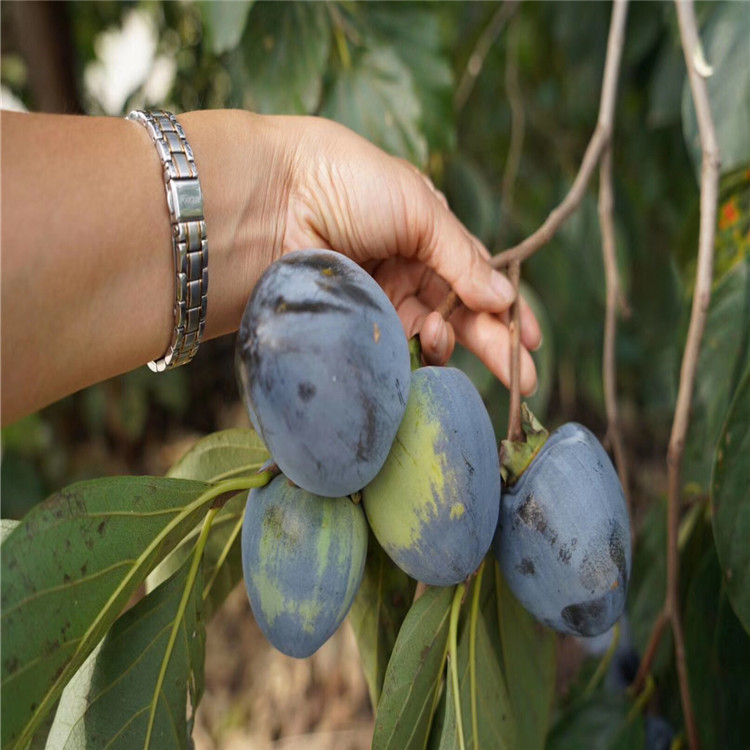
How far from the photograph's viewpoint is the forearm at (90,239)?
1.76 feet

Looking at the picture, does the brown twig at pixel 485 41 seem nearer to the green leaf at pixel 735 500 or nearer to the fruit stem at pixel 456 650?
the green leaf at pixel 735 500

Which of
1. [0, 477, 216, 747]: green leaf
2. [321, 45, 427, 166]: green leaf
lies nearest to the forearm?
[0, 477, 216, 747]: green leaf

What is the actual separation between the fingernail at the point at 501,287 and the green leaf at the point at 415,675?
1.00ft

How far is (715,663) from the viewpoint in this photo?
792 millimetres

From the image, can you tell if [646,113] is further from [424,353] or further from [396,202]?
[424,353]

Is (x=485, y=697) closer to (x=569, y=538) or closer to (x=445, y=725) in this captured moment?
(x=445, y=725)

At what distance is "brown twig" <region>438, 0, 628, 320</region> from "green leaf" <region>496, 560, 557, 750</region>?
0.27 metres

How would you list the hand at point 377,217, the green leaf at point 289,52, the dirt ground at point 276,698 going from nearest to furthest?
the hand at point 377,217 → the green leaf at point 289,52 → the dirt ground at point 276,698

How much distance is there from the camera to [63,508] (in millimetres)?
491

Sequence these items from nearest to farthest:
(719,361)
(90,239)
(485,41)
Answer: (90,239) → (719,361) → (485,41)

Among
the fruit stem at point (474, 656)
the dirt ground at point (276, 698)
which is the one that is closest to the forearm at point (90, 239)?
the fruit stem at point (474, 656)

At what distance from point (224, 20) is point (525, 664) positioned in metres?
0.81

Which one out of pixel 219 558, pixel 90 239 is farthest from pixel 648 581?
pixel 90 239

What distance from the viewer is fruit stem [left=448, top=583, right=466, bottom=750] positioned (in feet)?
1.84
